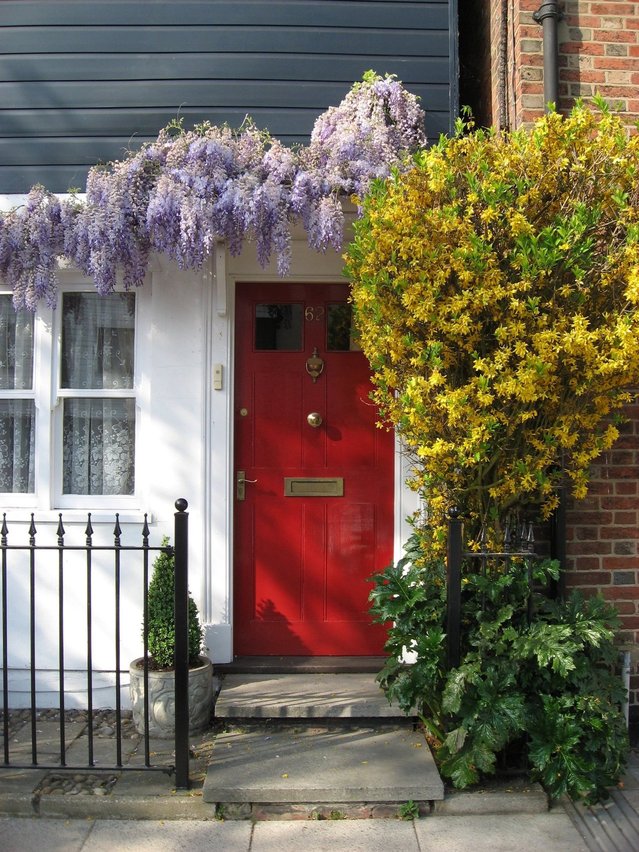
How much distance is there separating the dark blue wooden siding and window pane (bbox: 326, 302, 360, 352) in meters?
1.11

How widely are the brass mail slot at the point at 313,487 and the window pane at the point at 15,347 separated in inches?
69.5

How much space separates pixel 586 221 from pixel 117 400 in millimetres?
2953

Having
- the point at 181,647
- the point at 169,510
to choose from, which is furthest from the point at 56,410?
the point at 181,647

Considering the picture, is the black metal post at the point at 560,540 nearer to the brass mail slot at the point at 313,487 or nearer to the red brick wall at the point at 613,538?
the red brick wall at the point at 613,538

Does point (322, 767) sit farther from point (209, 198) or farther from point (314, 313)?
point (209, 198)

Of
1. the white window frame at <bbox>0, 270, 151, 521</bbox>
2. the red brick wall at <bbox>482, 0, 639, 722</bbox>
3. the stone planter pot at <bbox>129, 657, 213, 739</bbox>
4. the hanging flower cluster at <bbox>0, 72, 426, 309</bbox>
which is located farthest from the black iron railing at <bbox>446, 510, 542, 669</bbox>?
the white window frame at <bbox>0, 270, 151, 521</bbox>

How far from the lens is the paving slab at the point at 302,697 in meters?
4.05

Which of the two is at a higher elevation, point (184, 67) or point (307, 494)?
point (184, 67)

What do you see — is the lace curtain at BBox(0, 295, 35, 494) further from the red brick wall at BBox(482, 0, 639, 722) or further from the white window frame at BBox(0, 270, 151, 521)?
the red brick wall at BBox(482, 0, 639, 722)

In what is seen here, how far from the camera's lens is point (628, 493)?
4.23 metres

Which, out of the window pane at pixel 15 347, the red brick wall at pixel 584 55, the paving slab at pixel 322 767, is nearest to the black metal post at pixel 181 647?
the paving slab at pixel 322 767

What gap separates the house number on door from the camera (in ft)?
15.7

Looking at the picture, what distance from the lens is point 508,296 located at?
3.32 metres

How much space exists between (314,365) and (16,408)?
1920mm
